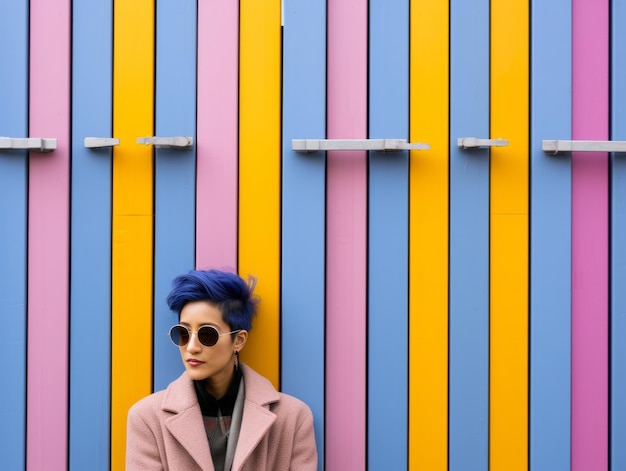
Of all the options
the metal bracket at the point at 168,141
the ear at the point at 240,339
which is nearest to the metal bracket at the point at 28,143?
the metal bracket at the point at 168,141

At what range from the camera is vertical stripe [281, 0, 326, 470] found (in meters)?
2.76

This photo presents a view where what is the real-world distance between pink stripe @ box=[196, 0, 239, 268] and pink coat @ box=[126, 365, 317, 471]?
60cm

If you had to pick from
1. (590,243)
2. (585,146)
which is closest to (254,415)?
(590,243)

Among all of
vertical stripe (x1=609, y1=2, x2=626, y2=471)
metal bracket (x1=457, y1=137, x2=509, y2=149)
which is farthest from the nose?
vertical stripe (x1=609, y1=2, x2=626, y2=471)

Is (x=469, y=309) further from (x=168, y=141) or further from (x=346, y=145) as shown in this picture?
(x=168, y=141)

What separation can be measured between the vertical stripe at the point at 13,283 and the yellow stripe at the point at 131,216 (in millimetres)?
396

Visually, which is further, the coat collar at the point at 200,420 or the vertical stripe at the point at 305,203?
the vertical stripe at the point at 305,203

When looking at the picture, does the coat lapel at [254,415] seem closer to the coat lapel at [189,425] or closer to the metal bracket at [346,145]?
the coat lapel at [189,425]

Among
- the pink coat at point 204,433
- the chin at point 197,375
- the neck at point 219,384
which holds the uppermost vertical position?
the chin at point 197,375

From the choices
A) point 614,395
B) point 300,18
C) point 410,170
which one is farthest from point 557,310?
point 300,18

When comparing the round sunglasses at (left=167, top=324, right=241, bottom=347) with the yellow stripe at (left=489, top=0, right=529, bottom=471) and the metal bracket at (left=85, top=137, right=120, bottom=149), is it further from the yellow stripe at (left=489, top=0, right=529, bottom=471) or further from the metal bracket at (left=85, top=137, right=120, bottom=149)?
the yellow stripe at (left=489, top=0, right=529, bottom=471)

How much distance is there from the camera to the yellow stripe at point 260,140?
277cm

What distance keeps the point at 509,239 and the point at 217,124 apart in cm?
139

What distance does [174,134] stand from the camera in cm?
275
